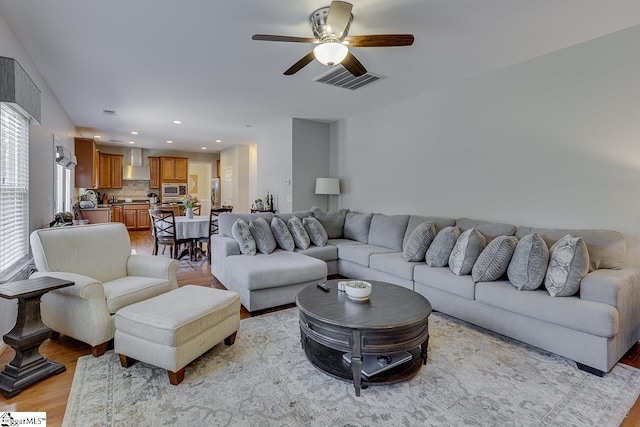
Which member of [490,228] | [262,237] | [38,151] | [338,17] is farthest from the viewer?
[262,237]

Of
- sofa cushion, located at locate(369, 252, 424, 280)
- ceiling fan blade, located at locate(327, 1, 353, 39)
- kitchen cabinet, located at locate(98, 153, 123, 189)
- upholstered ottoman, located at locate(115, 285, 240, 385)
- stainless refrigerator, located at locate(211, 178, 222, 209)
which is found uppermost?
ceiling fan blade, located at locate(327, 1, 353, 39)

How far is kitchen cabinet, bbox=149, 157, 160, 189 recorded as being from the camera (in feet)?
32.7

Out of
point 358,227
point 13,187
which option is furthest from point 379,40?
point 13,187

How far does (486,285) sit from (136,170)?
34.1ft

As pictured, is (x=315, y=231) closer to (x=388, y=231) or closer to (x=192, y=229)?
(x=388, y=231)

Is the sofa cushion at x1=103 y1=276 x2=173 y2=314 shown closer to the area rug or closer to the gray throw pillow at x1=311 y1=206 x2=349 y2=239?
the area rug

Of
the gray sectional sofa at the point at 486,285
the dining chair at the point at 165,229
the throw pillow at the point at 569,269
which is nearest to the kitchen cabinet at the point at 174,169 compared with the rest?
the dining chair at the point at 165,229

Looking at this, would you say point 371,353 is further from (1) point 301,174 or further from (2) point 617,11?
(1) point 301,174

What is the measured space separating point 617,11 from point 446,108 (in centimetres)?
184

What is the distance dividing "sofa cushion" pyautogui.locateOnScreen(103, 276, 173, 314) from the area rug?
39 cm

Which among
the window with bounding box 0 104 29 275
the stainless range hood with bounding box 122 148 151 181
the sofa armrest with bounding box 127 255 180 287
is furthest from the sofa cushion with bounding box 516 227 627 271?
the stainless range hood with bounding box 122 148 151 181

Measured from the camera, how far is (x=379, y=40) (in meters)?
2.27

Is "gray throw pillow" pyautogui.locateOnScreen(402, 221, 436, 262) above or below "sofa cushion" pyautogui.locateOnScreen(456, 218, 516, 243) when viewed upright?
below

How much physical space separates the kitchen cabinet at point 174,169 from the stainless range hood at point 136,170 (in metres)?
0.51
